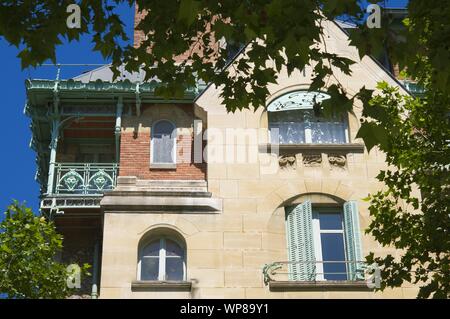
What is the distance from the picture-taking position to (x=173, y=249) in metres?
18.6

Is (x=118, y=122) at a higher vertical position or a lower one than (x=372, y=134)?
higher

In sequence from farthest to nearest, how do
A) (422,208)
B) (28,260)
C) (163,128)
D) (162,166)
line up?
(163,128)
(162,166)
(28,260)
(422,208)

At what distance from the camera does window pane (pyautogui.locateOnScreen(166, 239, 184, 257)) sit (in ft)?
60.8

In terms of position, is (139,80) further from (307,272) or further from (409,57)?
(409,57)

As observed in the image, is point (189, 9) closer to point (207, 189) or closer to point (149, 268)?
point (149, 268)

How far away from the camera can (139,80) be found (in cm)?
2145

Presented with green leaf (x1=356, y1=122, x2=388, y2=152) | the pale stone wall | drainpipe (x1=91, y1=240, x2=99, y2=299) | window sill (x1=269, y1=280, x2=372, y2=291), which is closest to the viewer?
green leaf (x1=356, y1=122, x2=388, y2=152)

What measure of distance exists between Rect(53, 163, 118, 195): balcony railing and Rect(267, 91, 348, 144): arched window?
459 centimetres

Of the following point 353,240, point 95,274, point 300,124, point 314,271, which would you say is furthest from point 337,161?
point 95,274

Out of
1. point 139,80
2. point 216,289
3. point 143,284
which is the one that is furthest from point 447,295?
point 139,80

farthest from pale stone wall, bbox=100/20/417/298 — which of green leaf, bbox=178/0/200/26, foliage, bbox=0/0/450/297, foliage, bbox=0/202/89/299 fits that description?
green leaf, bbox=178/0/200/26

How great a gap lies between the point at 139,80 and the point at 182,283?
6730 mm

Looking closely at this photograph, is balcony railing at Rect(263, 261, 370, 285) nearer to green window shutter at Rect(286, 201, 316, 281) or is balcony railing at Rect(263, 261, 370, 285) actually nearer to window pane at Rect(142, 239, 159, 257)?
green window shutter at Rect(286, 201, 316, 281)

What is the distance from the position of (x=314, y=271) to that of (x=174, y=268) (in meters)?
3.47
